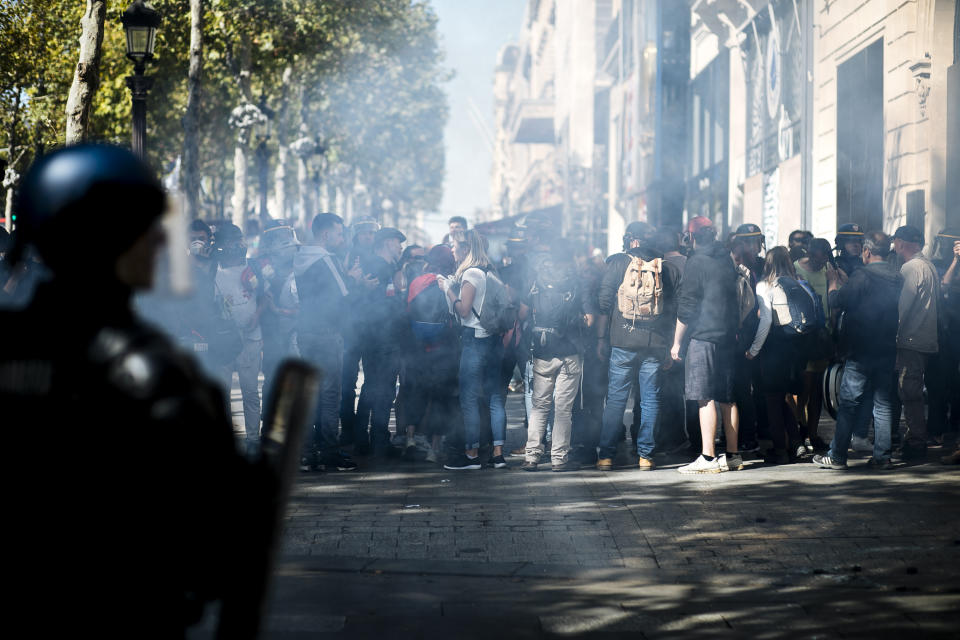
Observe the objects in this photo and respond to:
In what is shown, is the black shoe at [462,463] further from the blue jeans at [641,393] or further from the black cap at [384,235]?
the black cap at [384,235]

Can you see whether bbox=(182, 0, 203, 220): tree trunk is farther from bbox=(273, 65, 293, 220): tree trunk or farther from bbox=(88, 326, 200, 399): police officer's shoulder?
bbox=(88, 326, 200, 399): police officer's shoulder

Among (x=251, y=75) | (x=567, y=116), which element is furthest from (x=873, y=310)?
(x=567, y=116)

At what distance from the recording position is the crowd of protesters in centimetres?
897

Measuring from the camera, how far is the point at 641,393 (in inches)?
364

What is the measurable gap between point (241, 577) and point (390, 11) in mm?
33658

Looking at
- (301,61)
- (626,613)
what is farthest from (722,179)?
(626,613)

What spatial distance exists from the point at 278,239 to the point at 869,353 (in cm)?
438

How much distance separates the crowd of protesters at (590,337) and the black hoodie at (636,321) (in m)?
0.02

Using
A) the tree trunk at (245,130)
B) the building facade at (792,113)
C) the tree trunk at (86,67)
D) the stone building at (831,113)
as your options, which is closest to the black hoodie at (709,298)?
the building facade at (792,113)

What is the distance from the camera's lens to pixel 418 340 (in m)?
9.84

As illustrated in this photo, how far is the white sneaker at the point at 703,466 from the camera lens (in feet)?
29.7

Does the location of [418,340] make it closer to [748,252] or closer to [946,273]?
[748,252]

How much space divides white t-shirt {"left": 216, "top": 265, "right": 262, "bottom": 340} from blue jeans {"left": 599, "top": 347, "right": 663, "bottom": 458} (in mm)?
2678

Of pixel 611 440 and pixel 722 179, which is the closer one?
pixel 611 440
